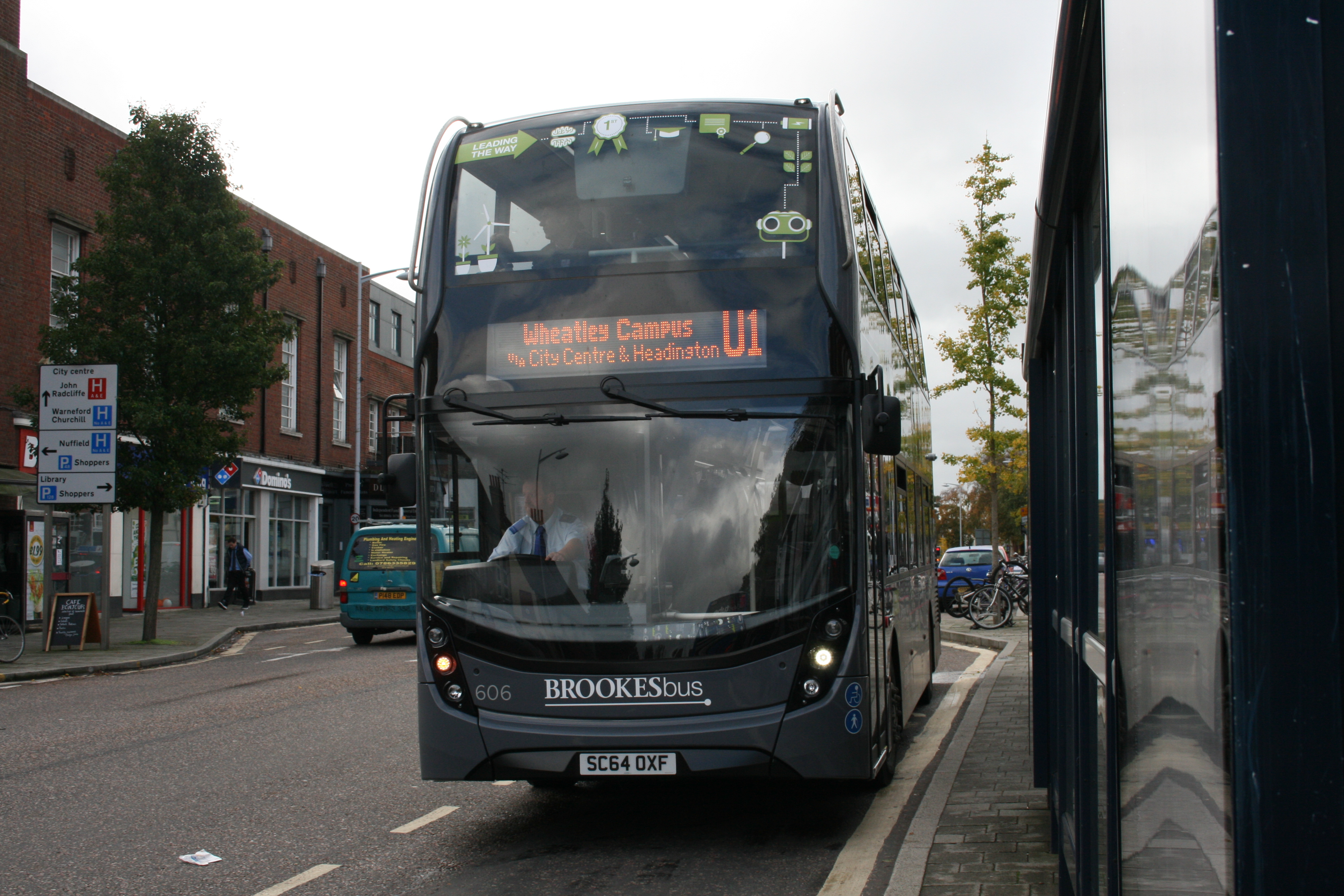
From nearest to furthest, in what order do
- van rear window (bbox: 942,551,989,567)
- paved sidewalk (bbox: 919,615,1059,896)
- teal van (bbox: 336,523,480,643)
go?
paved sidewalk (bbox: 919,615,1059,896)
teal van (bbox: 336,523,480,643)
van rear window (bbox: 942,551,989,567)

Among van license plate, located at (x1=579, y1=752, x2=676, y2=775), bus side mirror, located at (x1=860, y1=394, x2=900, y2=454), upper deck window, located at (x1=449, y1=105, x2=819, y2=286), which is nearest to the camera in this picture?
van license plate, located at (x1=579, y1=752, x2=676, y2=775)

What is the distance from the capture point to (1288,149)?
47.7 inches

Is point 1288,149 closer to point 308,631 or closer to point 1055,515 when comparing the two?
point 1055,515

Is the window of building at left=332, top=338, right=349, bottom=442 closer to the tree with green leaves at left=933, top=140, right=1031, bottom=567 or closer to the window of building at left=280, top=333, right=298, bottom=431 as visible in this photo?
the window of building at left=280, top=333, right=298, bottom=431

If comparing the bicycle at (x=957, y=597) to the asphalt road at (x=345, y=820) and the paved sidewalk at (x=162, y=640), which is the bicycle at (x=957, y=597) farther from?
the asphalt road at (x=345, y=820)

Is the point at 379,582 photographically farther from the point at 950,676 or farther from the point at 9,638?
the point at 950,676

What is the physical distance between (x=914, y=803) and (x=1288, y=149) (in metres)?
6.23

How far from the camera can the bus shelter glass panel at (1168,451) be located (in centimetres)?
133

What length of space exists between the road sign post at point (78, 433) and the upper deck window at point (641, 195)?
520 inches

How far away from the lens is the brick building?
75.5 feet

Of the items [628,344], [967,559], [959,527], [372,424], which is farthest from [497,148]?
[959,527]

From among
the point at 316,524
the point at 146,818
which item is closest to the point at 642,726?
the point at 146,818

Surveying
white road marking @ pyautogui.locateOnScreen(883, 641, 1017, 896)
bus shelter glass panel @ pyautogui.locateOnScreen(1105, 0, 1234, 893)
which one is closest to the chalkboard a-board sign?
white road marking @ pyautogui.locateOnScreen(883, 641, 1017, 896)

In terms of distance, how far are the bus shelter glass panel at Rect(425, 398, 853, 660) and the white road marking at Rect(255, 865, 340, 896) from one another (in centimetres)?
125
